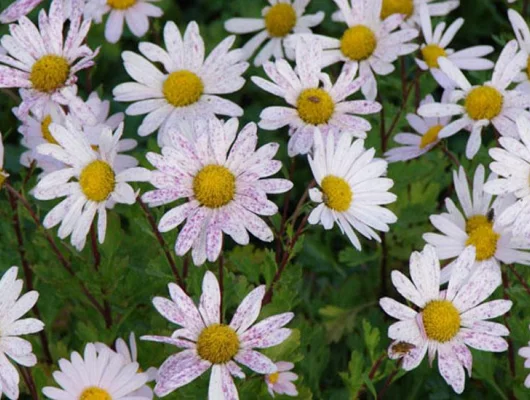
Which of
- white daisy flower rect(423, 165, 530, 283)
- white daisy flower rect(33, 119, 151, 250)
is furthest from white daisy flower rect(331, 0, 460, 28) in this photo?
white daisy flower rect(33, 119, 151, 250)

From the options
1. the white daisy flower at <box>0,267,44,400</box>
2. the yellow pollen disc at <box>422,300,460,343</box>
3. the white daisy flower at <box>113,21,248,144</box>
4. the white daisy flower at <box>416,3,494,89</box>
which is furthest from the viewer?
the white daisy flower at <box>416,3,494,89</box>

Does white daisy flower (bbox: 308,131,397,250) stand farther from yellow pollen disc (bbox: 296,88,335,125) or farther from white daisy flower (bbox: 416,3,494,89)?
white daisy flower (bbox: 416,3,494,89)

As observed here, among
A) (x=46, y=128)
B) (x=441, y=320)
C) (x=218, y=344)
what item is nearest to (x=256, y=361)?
(x=218, y=344)

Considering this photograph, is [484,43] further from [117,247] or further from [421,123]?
[117,247]

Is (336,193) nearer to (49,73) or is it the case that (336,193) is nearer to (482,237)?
(482,237)

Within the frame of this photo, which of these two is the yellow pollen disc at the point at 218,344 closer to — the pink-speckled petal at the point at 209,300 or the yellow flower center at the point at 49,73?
the pink-speckled petal at the point at 209,300

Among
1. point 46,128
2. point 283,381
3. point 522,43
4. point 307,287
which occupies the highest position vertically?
point 46,128
